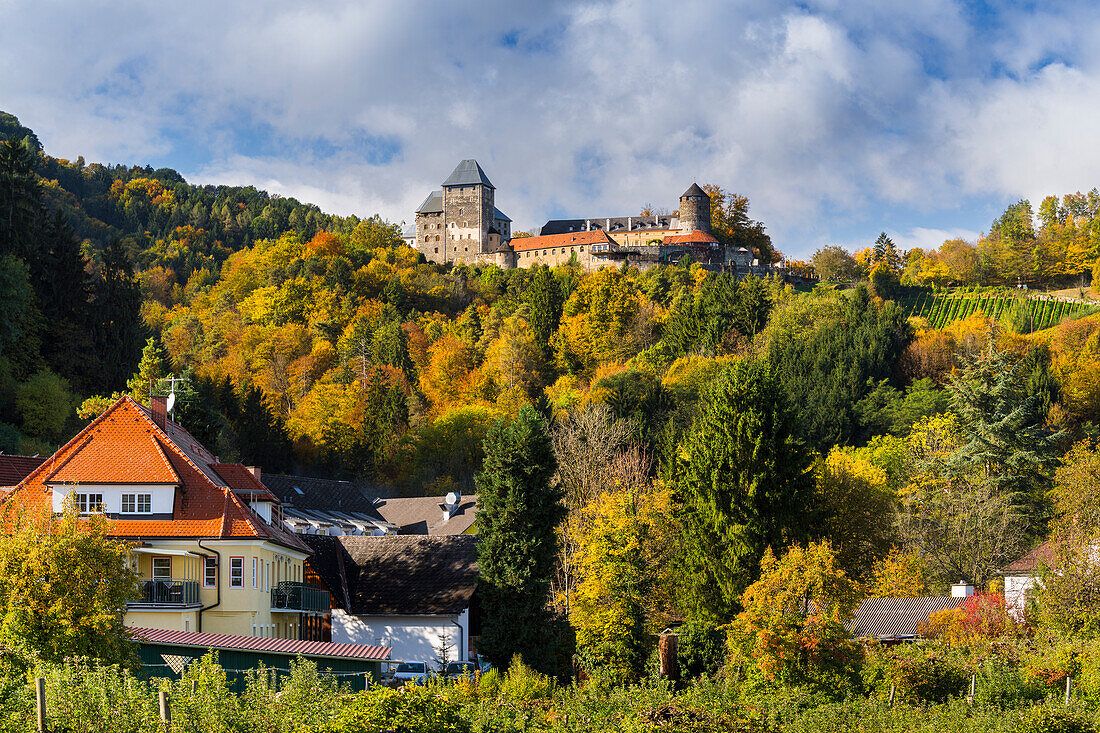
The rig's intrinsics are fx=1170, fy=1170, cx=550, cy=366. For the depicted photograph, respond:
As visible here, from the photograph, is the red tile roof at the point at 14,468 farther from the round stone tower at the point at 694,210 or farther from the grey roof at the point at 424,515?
the round stone tower at the point at 694,210

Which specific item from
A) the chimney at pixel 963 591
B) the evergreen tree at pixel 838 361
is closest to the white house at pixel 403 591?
the chimney at pixel 963 591

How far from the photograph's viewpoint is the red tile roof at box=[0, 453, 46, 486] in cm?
3731

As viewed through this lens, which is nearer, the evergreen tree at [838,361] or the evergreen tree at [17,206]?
the evergreen tree at [17,206]

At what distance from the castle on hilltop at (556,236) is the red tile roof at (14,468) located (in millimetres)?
102281

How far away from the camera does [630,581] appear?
39.2m

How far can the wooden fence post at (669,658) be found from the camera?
112 feet

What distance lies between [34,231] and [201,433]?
22.6 metres

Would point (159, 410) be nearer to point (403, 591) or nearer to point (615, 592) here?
point (403, 591)

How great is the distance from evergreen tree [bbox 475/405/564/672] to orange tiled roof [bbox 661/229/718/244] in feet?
336

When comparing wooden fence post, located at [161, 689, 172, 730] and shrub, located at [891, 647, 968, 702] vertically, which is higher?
wooden fence post, located at [161, 689, 172, 730]

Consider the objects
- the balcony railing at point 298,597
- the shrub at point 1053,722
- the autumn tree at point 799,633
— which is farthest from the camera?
the balcony railing at point 298,597

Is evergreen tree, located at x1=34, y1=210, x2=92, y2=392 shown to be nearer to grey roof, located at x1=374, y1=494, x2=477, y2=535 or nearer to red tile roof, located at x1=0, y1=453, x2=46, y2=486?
grey roof, located at x1=374, y1=494, x2=477, y2=535

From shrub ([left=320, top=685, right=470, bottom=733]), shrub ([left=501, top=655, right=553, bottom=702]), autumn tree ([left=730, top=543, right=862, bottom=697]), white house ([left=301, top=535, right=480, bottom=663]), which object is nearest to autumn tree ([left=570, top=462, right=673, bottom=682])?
white house ([left=301, top=535, right=480, bottom=663])

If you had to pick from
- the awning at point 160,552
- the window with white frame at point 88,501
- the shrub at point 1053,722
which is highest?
the window with white frame at point 88,501
